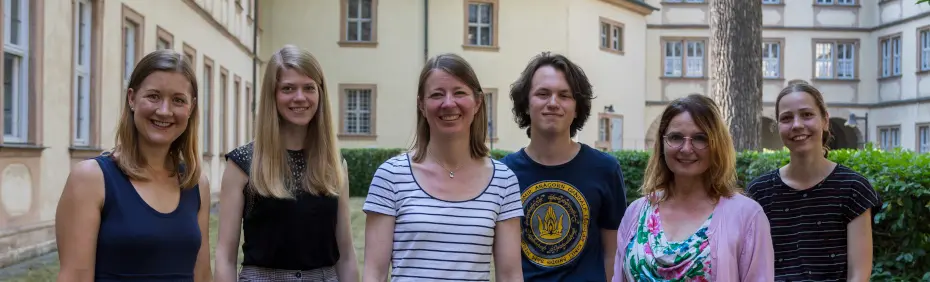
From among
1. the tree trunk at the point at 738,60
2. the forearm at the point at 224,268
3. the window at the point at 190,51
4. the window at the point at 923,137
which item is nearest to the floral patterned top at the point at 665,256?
the forearm at the point at 224,268

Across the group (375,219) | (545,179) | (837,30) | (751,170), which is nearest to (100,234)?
(375,219)

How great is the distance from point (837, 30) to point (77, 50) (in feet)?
107

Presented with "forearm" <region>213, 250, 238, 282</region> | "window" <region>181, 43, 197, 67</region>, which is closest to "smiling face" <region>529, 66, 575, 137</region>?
"forearm" <region>213, 250, 238, 282</region>

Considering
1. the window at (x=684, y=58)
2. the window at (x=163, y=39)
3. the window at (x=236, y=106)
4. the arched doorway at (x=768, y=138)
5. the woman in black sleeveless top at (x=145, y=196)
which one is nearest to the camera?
the woman in black sleeveless top at (x=145, y=196)

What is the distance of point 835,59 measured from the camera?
3862cm

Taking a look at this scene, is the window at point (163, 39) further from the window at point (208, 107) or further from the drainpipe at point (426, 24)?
the drainpipe at point (426, 24)

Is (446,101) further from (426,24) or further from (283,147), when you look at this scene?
(426,24)

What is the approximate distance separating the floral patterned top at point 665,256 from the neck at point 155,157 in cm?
161

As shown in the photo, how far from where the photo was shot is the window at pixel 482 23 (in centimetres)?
3073

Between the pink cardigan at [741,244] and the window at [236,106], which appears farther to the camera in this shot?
the window at [236,106]

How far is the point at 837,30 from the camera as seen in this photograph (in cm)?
3866

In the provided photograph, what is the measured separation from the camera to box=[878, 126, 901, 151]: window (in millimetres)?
36719

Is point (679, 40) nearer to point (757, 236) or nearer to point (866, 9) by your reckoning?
point (866, 9)

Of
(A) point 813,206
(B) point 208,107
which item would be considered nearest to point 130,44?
(B) point 208,107
